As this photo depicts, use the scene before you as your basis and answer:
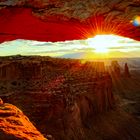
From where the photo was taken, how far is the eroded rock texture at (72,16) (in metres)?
6.10

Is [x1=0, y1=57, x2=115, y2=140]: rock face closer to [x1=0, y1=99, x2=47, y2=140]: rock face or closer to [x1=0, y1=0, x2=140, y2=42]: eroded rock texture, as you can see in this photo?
[x1=0, y1=0, x2=140, y2=42]: eroded rock texture

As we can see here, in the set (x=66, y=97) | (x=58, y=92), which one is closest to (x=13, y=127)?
(x=66, y=97)

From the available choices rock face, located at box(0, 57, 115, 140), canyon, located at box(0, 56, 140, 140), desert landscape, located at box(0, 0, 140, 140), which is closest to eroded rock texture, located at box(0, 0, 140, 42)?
desert landscape, located at box(0, 0, 140, 140)

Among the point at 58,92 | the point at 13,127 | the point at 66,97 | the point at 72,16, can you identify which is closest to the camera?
the point at 13,127

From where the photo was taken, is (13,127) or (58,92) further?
(58,92)

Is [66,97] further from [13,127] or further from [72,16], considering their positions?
[13,127]

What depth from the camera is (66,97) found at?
33.4 meters

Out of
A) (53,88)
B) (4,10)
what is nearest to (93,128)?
(53,88)

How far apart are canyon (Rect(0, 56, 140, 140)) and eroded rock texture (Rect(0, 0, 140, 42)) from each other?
1841 cm

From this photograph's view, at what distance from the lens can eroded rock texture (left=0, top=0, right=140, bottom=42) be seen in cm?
610

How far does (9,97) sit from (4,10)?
921 inches

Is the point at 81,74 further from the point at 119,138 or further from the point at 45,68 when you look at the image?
the point at 119,138

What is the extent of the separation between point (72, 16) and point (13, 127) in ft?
8.59

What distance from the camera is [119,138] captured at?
37.7 m
